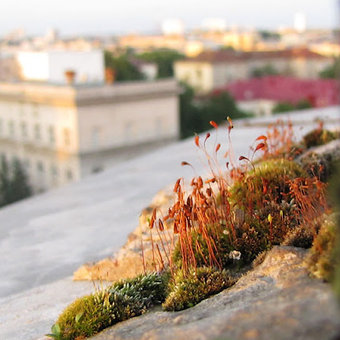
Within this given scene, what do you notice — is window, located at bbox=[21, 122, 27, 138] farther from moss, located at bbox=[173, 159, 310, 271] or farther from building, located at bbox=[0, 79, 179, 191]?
moss, located at bbox=[173, 159, 310, 271]

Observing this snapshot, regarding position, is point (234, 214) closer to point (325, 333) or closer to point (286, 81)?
point (325, 333)

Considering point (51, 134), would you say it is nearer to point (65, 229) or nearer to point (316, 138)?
point (316, 138)

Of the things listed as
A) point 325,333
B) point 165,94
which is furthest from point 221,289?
point 165,94

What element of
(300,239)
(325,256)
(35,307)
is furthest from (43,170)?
(325,256)

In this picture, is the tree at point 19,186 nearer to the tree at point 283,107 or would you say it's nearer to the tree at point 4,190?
the tree at point 4,190

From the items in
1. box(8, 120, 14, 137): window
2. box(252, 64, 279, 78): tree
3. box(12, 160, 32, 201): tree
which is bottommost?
box(252, 64, 279, 78): tree

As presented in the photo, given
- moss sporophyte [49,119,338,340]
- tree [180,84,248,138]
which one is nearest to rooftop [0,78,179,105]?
tree [180,84,248,138]

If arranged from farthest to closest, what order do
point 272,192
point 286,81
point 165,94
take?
point 286,81 → point 165,94 → point 272,192
